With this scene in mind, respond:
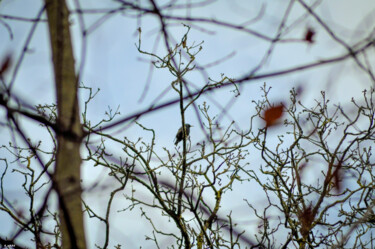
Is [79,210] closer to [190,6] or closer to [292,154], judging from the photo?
[190,6]

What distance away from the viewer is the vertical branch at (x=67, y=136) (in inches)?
38.6

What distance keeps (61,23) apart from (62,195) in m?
0.55

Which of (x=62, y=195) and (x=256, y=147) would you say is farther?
(x=256, y=147)

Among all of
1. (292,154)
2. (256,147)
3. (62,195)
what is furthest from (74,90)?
(292,154)

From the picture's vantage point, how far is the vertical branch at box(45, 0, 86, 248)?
98 centimetres

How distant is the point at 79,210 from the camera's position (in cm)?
101

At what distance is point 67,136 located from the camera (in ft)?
3.36

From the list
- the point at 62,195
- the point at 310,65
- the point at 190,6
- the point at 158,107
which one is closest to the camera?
the point at 62,195

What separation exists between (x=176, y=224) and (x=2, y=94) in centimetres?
359

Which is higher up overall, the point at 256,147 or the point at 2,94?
the point at 256,147

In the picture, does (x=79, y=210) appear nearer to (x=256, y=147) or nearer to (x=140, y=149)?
(x=140, y=149)

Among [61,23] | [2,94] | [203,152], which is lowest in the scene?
[2,94]

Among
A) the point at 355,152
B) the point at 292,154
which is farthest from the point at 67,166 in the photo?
the point at 355,152

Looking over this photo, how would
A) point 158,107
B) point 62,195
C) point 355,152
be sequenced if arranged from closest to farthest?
point 62,195 → point 158,107 → point 355,152
